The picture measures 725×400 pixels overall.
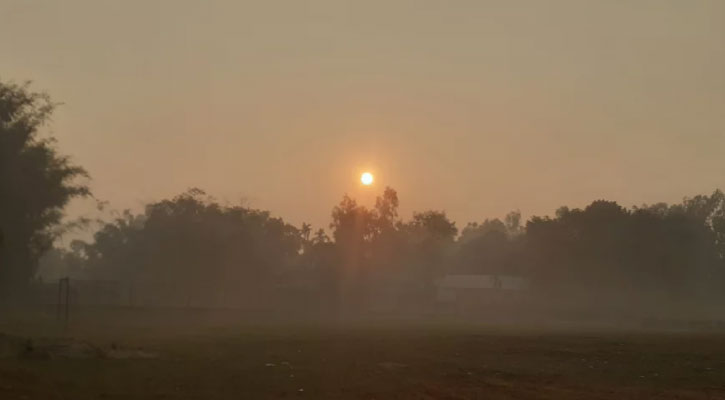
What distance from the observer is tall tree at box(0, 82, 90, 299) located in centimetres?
5544

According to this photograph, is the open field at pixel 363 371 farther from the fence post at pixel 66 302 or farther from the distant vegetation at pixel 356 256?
the distant vegetation at pixel 356 256

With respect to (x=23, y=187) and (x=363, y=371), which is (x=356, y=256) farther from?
A: (x=363, y=371)

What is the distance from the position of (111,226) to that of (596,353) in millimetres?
95472

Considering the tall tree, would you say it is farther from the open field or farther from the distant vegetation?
the open field

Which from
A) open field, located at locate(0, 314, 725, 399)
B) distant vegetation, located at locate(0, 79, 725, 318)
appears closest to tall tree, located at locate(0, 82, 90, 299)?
distant vegetation, located at locate(0, 79, 725, 318)

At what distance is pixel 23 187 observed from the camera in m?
56.7

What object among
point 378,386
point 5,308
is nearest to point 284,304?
point 5,308

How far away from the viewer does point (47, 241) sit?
69250mm

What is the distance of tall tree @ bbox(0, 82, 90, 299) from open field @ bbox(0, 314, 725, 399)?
52.7ft

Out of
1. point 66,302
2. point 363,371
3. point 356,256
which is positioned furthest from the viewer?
point 356,256

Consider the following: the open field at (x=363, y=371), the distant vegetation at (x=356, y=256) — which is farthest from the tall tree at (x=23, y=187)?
→ the open field at (x=363, y=371)

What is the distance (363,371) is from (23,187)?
37296 mm

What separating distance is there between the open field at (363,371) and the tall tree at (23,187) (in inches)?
632

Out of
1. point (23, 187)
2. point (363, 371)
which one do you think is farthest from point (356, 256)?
point (363, 371)
